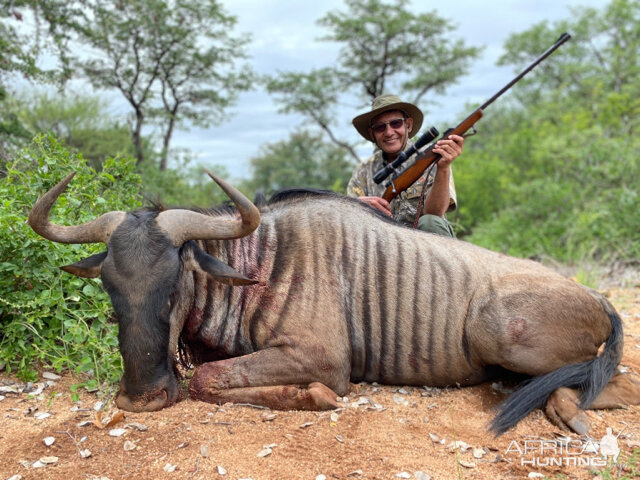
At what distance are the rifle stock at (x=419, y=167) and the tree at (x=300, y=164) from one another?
808 inches

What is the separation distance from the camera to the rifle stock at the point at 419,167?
4.64 meters

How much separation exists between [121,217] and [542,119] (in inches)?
904

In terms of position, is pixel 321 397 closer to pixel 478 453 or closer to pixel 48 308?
pixel 478 453

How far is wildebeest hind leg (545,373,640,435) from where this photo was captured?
3.16 meters

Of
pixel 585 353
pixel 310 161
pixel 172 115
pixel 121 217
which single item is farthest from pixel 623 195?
pixel 310 161

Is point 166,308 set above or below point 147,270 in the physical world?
below

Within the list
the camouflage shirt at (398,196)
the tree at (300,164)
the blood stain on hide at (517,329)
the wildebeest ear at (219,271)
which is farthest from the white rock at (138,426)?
the tree at (300,164)

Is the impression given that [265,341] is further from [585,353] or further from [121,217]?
[585,353]

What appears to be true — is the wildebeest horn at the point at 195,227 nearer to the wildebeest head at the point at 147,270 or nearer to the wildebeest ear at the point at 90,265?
the wildebeest head at the point at 147,270

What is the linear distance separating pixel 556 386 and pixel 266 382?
1734mm

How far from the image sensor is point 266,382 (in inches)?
129

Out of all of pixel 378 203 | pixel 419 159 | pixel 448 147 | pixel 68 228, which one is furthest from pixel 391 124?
pixel 68 228

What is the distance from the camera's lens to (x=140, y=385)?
9.80ft

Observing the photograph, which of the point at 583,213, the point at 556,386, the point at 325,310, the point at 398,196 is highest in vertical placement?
the point at 398,196
